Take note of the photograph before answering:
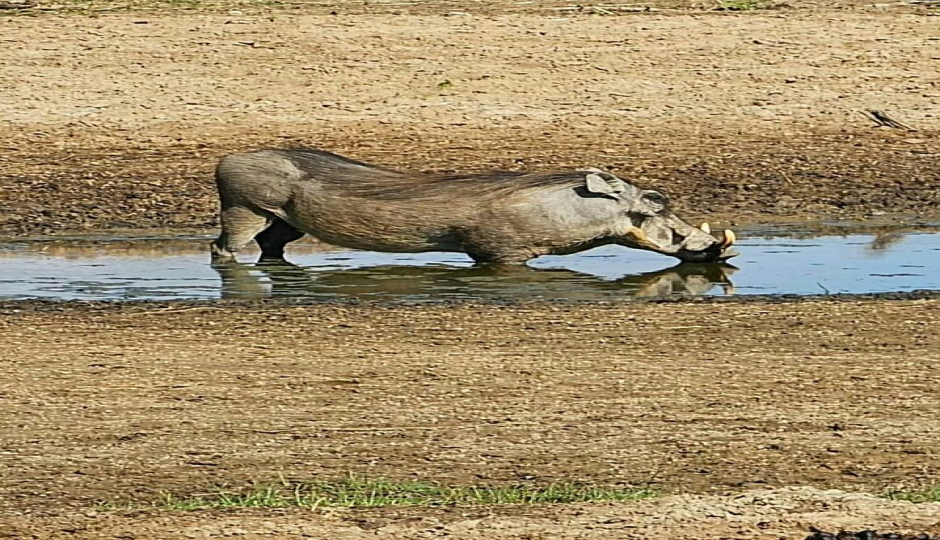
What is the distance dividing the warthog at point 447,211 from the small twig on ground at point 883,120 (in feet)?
13.8

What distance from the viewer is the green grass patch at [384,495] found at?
5988mm

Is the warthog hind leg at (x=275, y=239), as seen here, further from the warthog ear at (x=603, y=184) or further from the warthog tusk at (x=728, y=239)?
the warthog tusk at (x=728, y=239)

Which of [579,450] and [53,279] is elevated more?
[579,450]

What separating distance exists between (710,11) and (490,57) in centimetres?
231

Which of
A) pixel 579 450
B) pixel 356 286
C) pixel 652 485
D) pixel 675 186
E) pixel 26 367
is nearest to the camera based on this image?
pixel 652 485

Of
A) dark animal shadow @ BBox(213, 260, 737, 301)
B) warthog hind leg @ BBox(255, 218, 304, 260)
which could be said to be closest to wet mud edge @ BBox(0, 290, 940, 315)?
dark animal shadow @ BBox(213, 260, 737, 301)

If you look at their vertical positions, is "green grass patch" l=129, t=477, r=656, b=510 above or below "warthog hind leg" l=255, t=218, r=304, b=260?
above

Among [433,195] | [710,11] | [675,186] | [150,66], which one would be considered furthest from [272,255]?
[710,11]

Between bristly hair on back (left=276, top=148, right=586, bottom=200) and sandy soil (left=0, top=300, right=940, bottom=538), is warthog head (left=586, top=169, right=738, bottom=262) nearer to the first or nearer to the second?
bristly hair on back (left=276, top=148, right=586, bottom=200)

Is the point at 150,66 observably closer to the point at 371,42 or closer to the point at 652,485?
the point at 371,42

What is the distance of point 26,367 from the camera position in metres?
8.16

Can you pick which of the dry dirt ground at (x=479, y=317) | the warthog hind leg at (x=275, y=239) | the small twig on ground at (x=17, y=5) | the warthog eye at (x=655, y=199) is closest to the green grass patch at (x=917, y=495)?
the dry dirt ground at (x=479, y=317)

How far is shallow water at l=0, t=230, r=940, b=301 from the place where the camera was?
34.7 feet

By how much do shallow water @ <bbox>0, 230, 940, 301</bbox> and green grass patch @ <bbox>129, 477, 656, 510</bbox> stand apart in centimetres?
Result: 409
